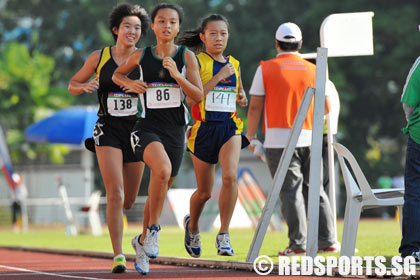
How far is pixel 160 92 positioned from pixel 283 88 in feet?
8.85

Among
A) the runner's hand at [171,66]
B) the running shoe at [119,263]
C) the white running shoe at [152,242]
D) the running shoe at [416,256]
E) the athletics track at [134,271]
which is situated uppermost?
the runner's hand at [171,66]

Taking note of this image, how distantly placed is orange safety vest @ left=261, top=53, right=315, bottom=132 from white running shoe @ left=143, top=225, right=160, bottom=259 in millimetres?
2891

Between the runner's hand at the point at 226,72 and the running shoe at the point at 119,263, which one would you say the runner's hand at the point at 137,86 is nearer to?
the runner's hand at the point at 226,72

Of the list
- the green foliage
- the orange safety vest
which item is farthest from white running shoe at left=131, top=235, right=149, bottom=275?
the green foliage

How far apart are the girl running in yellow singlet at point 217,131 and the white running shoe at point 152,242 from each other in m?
0.89

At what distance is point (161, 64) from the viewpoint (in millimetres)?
7824

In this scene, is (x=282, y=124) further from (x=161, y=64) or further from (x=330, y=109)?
(x=161, y=64)

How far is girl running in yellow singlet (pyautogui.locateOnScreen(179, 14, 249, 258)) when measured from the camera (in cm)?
845

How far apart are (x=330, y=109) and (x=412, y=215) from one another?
3.02 metres

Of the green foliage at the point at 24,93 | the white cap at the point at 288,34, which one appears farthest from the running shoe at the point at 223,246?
the green foliage at the point at 24,93

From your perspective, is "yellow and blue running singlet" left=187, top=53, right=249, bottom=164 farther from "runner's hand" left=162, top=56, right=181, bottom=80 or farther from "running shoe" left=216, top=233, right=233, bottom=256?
"runner's hand" left=162, top=56, right=181, bottom=80

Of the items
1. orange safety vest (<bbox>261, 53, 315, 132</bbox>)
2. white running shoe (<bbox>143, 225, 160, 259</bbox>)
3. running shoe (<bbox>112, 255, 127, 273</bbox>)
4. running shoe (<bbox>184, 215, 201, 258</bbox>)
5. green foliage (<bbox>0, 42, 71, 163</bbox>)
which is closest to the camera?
white running shoe (<bbox>143, 225, 160, 259</bbox>)

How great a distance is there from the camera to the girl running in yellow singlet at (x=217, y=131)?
332 inches

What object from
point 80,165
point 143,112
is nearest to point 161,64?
point 143,112
